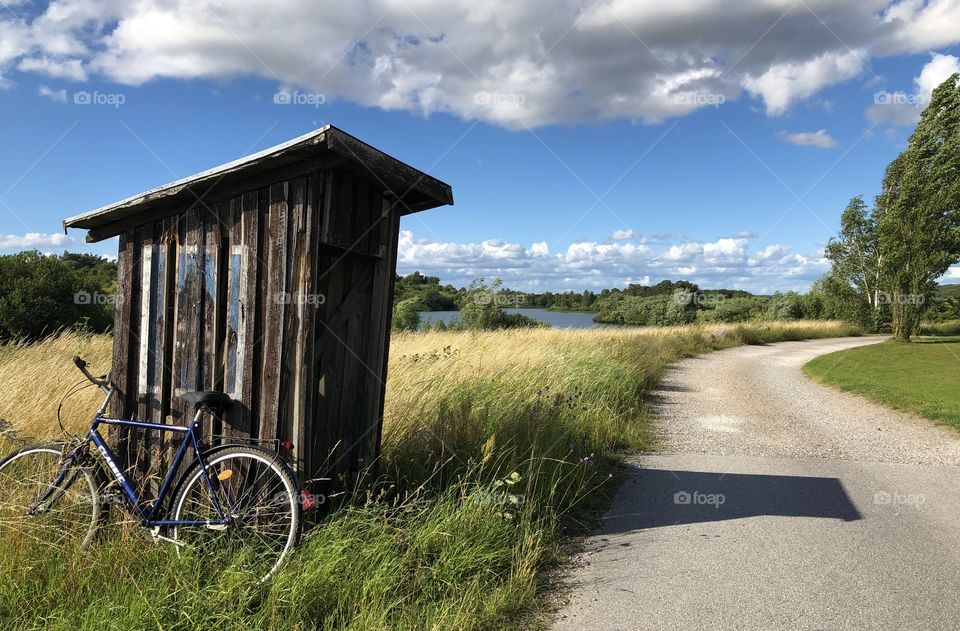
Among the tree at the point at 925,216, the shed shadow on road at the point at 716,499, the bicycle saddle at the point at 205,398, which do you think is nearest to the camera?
the bicycle saddle at the point at 205,398

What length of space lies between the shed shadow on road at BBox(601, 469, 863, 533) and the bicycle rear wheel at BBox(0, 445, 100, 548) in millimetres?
4028

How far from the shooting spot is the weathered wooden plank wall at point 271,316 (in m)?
4.38

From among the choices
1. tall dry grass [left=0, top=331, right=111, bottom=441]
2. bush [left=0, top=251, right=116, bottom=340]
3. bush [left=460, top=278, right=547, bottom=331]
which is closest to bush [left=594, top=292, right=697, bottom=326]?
bush [left=460, top=278, right=547, bottom=331]

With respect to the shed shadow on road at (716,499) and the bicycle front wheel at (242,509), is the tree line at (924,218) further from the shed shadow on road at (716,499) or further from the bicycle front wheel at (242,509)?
the bicycle front wheel at (242,509)

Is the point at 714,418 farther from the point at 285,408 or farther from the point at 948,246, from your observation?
the point at 948,246

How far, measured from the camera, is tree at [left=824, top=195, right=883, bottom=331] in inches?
1485

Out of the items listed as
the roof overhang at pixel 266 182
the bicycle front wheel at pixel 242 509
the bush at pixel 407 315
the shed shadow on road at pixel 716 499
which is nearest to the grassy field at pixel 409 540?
the bicycle front wheel at pixel 242 509

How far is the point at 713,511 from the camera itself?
555 centimetres

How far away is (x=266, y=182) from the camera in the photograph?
14.8 ft

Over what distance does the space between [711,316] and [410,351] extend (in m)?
30.1

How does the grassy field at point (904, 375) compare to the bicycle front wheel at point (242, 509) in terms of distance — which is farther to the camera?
the grassy field at point (904, 375)

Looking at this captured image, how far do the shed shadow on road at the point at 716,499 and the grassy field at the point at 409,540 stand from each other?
1.21 ft

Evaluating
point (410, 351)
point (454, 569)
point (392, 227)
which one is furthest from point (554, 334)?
point (454, 569)

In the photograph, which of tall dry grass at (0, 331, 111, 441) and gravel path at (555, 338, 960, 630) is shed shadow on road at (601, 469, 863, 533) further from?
tall dry grass at (0, 331, 111, 441)
